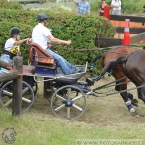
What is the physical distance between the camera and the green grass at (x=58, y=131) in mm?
7127

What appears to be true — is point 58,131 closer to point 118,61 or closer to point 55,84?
point 55,84

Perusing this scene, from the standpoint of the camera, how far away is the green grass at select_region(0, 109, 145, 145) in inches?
281

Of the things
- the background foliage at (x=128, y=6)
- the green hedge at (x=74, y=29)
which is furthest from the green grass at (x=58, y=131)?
the background foliage at (x=128, y=6)

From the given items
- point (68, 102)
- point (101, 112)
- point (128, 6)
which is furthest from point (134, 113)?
point (128, 6)

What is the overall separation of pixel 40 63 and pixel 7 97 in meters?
1.41

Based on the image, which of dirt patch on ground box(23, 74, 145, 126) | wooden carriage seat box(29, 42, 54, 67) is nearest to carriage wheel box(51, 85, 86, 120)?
dirt patch on ground box(23, 74, 145, 126)

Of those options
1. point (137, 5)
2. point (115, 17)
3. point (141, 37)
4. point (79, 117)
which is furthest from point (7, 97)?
point (137, 5)

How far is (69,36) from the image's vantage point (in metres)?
12.0

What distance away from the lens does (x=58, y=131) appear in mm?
7602

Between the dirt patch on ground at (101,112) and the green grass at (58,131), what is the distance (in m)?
0.57

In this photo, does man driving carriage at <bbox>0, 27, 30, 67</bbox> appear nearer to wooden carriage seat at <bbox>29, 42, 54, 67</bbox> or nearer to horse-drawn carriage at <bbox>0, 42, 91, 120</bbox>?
horse-drawn carriage at <bbox>0, 42, 91, 120</bbox>

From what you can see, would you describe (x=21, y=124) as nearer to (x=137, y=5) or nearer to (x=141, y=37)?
(x=141, y=37)

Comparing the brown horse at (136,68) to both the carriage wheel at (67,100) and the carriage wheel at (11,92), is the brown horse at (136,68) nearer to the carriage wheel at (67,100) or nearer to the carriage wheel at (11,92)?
the carriage wheel at (67,100)

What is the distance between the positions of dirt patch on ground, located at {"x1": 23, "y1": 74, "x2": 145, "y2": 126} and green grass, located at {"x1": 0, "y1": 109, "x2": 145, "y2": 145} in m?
0.57
